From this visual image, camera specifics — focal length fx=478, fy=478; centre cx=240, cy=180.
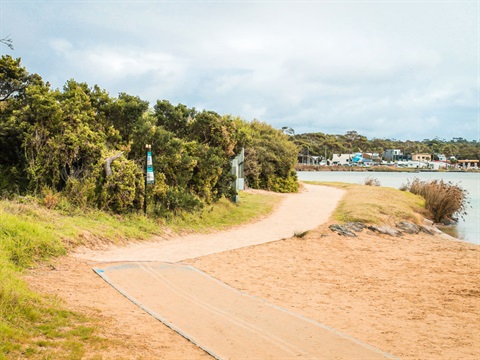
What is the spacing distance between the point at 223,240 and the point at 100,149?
4765 millimetres

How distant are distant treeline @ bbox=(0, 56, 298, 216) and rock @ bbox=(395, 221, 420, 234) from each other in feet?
23.0

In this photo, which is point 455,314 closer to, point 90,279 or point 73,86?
point 90,279

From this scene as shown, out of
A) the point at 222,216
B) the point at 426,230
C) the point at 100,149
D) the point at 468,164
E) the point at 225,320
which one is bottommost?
the point at 426,230

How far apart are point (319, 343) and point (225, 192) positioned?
13.5 meters

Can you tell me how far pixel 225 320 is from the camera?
6.97m

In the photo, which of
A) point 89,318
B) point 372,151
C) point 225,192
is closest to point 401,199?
point 225,192

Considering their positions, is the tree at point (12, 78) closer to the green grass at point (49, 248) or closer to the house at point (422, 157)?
the green grass at point (49, 248)

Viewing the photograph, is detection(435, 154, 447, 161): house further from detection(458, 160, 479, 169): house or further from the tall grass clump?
the tall grass clump

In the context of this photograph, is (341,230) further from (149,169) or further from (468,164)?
(468,164)

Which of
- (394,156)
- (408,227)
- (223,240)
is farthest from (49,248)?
(394,156)

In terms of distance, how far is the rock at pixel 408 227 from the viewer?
18.3 metres

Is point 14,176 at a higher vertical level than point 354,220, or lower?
higher

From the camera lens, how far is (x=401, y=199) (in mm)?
26250

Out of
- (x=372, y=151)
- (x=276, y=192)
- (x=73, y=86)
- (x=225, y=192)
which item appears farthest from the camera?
(x=372, y=151)
